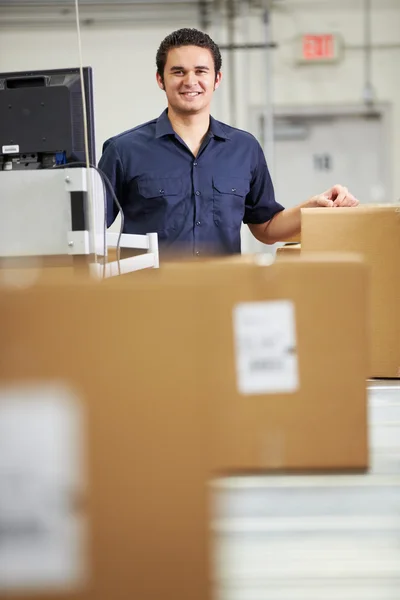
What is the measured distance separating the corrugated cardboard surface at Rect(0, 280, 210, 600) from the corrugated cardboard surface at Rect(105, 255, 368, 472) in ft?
0.10

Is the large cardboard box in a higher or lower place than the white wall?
lower

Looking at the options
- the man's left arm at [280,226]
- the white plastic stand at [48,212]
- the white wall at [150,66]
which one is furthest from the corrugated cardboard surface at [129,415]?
the white wall at [150,66]

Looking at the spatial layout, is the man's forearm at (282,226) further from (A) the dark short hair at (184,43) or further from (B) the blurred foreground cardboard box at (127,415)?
(B) the blurred foreground cardboard box at (127,415)

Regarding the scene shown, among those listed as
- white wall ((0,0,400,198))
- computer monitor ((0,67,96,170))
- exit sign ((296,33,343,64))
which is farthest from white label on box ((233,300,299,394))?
exit sign ((296,33,343,64))

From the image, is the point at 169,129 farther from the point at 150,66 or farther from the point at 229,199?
the point at 150,66

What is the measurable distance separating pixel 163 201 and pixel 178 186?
0.07 metres

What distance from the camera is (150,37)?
18.2 feet

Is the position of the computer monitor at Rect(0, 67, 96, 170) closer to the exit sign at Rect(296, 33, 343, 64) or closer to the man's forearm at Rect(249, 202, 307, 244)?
the man's forearm at Rect(249, 202, 307, 244)

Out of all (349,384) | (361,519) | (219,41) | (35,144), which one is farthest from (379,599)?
(219,41)

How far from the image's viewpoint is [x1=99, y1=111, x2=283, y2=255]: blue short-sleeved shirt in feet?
8.03

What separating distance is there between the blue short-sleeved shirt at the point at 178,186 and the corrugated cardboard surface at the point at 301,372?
162cm

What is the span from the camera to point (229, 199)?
248 centimetres

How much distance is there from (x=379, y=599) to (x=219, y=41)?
521 cm

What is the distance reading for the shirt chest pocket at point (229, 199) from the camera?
2463 mm
